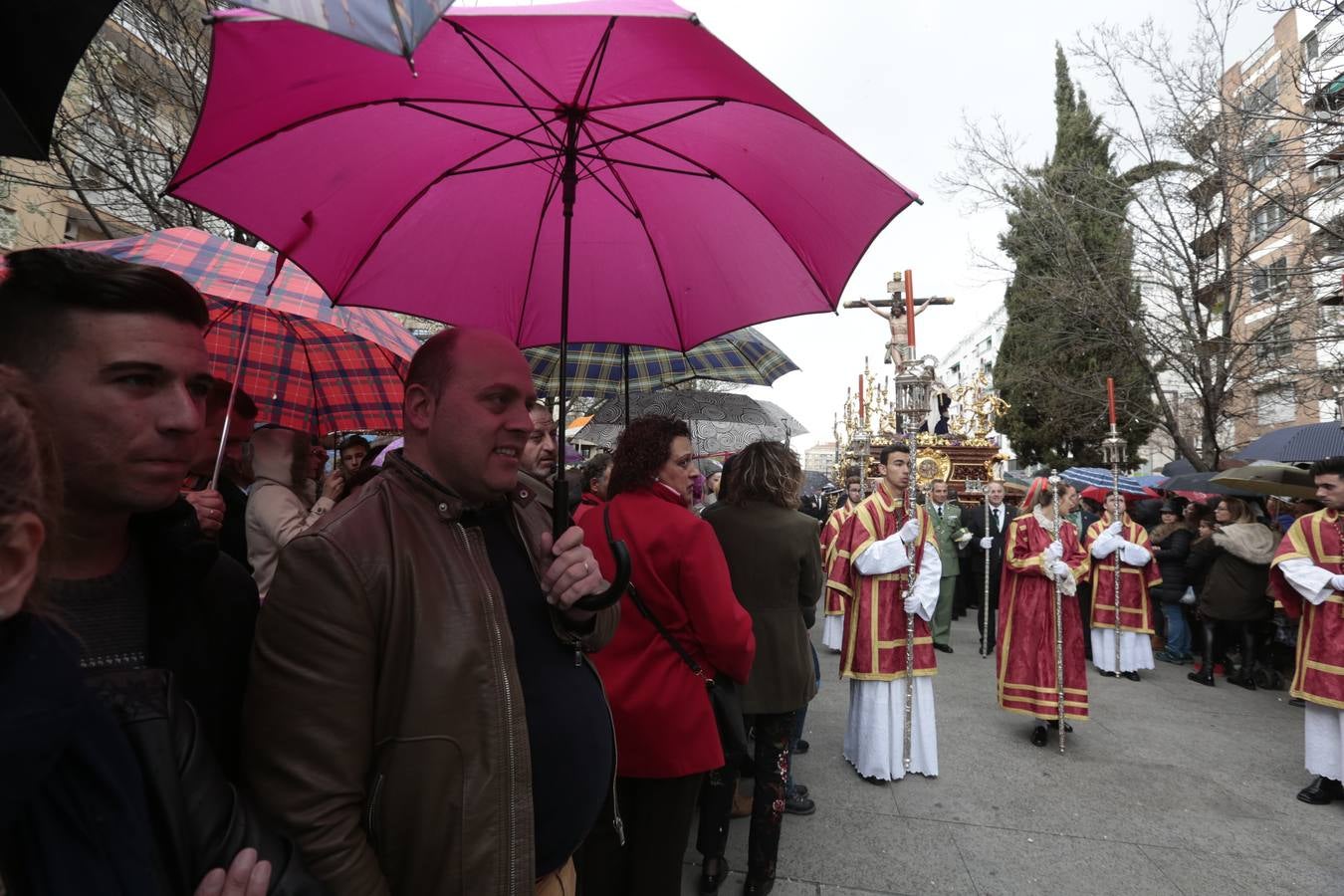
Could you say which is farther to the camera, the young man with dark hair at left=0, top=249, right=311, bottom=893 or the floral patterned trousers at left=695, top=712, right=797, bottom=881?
the floral patterned trousers at left=695, top=712, right=797, bottom=881

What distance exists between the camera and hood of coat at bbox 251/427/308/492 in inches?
118

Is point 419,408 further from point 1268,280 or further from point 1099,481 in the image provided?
point 1099,481

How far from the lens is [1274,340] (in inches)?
424

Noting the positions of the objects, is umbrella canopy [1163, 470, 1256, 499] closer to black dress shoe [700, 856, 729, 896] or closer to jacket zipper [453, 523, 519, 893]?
black dress shoe [700, 856, 729, 896]

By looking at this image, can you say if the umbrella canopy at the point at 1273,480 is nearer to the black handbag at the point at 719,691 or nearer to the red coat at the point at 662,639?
the black handbag at the point at 719,691

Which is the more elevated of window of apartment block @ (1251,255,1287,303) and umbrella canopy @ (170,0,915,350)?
window of apartment block @ (1251,255,1287,303)

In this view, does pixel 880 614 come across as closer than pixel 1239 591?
Yes

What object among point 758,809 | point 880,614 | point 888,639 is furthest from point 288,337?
point 888,639

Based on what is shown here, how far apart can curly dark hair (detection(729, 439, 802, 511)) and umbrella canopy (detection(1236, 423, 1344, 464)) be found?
7805 mm

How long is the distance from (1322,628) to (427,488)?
6.52 m

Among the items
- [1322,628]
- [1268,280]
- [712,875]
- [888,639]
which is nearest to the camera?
[712,875]

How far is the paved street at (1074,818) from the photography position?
3.86m

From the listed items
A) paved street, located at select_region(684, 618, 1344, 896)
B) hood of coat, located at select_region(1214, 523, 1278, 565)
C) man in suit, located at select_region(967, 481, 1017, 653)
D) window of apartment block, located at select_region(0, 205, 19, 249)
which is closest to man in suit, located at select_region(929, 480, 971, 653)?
man in suit, located at select_region(967, 481, 1017, 653)

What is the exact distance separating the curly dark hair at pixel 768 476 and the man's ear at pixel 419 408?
250cm
